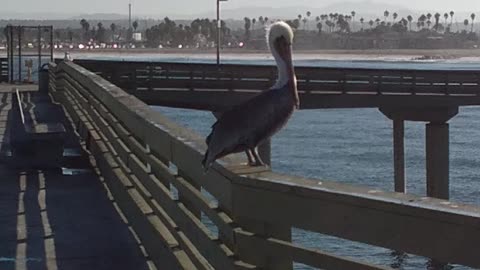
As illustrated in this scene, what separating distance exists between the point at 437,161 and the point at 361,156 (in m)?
14.5

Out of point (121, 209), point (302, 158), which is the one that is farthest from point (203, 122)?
point (121, 209)

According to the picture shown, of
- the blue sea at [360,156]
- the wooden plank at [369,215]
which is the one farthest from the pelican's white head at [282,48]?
the blue sea at [360,156]

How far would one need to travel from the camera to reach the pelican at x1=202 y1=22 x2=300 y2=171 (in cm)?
486

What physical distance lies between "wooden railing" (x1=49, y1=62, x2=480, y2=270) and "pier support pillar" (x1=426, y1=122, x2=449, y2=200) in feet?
74.3

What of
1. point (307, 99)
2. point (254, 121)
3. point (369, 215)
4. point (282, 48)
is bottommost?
point (307, 99)

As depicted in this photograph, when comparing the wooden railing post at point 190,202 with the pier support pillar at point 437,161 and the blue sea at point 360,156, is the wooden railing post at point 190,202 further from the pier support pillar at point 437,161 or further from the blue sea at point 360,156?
the pier support pillar at point 437,161

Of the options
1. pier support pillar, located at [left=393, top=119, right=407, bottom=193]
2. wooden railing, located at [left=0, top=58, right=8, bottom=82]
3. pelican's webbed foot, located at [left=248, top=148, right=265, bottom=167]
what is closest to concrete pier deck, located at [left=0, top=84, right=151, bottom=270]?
pelican's webbed foot, located at [left=248, top=148, right=265, bottom=167]

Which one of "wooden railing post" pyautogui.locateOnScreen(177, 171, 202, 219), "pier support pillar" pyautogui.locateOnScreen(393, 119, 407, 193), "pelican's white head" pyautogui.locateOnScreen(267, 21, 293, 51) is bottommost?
"pier support pillar" pyautogui.locateOnScreen(393, 119, 407, 193)

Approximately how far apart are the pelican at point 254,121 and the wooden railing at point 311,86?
3010 cm

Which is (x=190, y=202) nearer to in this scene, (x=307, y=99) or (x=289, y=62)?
(x=289, y=62)

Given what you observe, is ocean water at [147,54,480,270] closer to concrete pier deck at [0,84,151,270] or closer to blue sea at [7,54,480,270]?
blue sea at [7,54,480,270]

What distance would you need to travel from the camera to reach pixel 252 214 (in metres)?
4.50

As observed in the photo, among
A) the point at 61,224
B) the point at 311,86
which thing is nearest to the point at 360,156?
the point at 311,86

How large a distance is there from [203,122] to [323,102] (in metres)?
25.1
